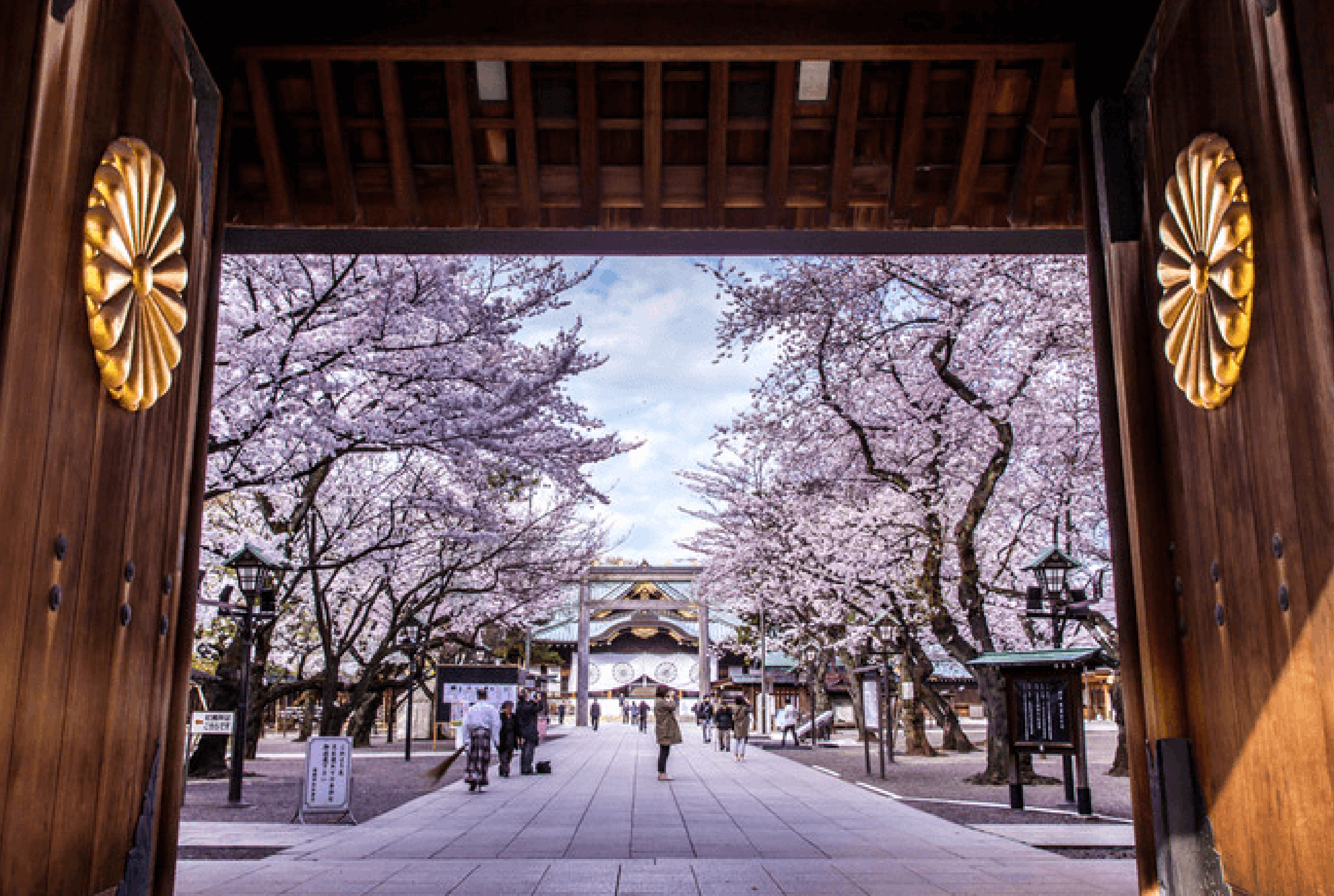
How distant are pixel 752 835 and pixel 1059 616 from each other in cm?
503

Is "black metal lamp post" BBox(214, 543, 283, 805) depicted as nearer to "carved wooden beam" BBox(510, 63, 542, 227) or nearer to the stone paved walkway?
the stone paved walkway

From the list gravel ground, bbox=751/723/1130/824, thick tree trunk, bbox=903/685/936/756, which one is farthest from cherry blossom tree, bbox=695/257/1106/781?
thick tree trunk, bbox=903/685/936/756

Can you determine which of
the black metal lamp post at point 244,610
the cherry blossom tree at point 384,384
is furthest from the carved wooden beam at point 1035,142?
the black metal lamp post at point 244,610

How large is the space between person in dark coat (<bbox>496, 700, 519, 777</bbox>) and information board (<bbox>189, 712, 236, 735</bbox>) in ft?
21.4

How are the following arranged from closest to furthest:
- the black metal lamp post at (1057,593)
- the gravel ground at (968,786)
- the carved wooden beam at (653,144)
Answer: the carved wooden beam at (653,144) < the gravel ground at (968,786) < the black metal lamp post at (1057,593)

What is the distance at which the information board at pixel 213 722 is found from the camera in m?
13.1

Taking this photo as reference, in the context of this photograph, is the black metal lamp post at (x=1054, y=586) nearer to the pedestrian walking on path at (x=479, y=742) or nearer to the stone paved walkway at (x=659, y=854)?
the stone paved walkway at (x=659, y=854)

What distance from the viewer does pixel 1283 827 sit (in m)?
2.85

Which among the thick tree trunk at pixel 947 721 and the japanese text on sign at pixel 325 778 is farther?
the thick tree trunk at pixel 947 721

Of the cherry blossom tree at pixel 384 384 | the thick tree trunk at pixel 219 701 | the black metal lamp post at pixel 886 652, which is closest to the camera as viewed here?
the cherry blossom tree at pixel 384 384

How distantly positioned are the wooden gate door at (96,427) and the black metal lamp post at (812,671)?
27.0 meters

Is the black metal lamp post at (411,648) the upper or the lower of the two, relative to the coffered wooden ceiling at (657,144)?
lower

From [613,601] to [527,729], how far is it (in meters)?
27.1

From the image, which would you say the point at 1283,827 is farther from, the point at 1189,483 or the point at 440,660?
the point at 440,660
